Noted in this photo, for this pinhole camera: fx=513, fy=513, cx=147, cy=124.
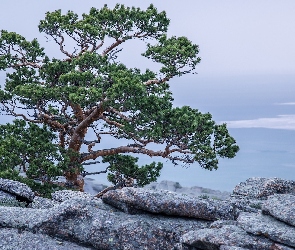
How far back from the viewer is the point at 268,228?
14.8m

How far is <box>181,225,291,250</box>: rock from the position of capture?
1458 centimetres

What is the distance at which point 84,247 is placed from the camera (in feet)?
54.1

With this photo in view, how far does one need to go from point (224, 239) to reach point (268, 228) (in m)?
1.30

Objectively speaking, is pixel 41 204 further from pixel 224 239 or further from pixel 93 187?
pixel 93 187

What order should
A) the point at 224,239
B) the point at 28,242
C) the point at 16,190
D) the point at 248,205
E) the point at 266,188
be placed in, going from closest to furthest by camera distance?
the point at 224,239 < the point at 28,242 < the point at 248,205 < the point at 16,190 < the point at 266,188

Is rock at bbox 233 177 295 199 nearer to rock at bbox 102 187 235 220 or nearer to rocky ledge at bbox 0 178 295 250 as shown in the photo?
rocky ledge at bbox 0 178 295 250

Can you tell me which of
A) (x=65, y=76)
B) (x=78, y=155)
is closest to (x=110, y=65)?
(x=65, y=76)

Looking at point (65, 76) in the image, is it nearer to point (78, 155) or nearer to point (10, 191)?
point (78, 155)

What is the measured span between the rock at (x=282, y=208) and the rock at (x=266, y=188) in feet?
13.7

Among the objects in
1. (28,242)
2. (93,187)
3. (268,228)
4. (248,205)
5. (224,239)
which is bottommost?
(28,242)

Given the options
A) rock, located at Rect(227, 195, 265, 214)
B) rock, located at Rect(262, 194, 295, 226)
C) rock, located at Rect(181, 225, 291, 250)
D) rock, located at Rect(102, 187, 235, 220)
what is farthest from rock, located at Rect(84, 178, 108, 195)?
rock, located at Rect(181, 225, 291, 250)

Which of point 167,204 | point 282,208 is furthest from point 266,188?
point 167,204

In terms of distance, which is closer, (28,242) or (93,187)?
(28,242)

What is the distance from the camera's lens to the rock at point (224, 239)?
1458cm
